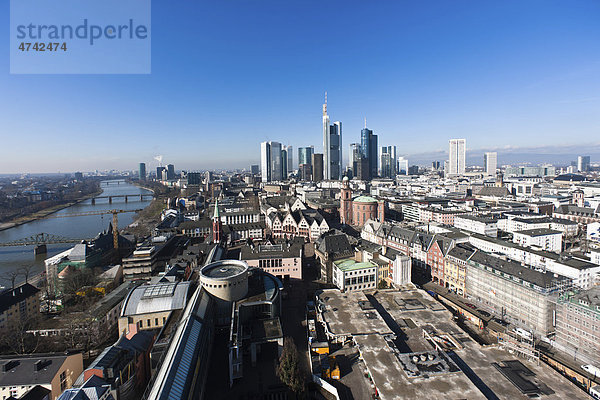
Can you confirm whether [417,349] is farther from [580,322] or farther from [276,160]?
[276,160]

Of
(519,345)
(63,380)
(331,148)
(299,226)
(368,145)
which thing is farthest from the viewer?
(368,145)

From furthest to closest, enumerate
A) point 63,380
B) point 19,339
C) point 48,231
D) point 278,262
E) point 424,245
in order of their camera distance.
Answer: point 48,231
point 424,245
point 278,262
point 19,339
point 63,380

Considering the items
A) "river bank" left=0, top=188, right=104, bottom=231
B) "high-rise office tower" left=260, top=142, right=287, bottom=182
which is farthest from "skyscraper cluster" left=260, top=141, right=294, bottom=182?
"river bank" left=0, top=188, right=104, bottom=231

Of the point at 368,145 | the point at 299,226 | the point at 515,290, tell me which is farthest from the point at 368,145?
the point at 515,290

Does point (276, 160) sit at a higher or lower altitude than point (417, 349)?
higher

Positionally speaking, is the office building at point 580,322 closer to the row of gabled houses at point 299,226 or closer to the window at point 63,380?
the row of gabled houses at point 299,226

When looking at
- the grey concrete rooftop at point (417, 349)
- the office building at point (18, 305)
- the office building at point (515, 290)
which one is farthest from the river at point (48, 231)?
the office building at point (515, 290)
